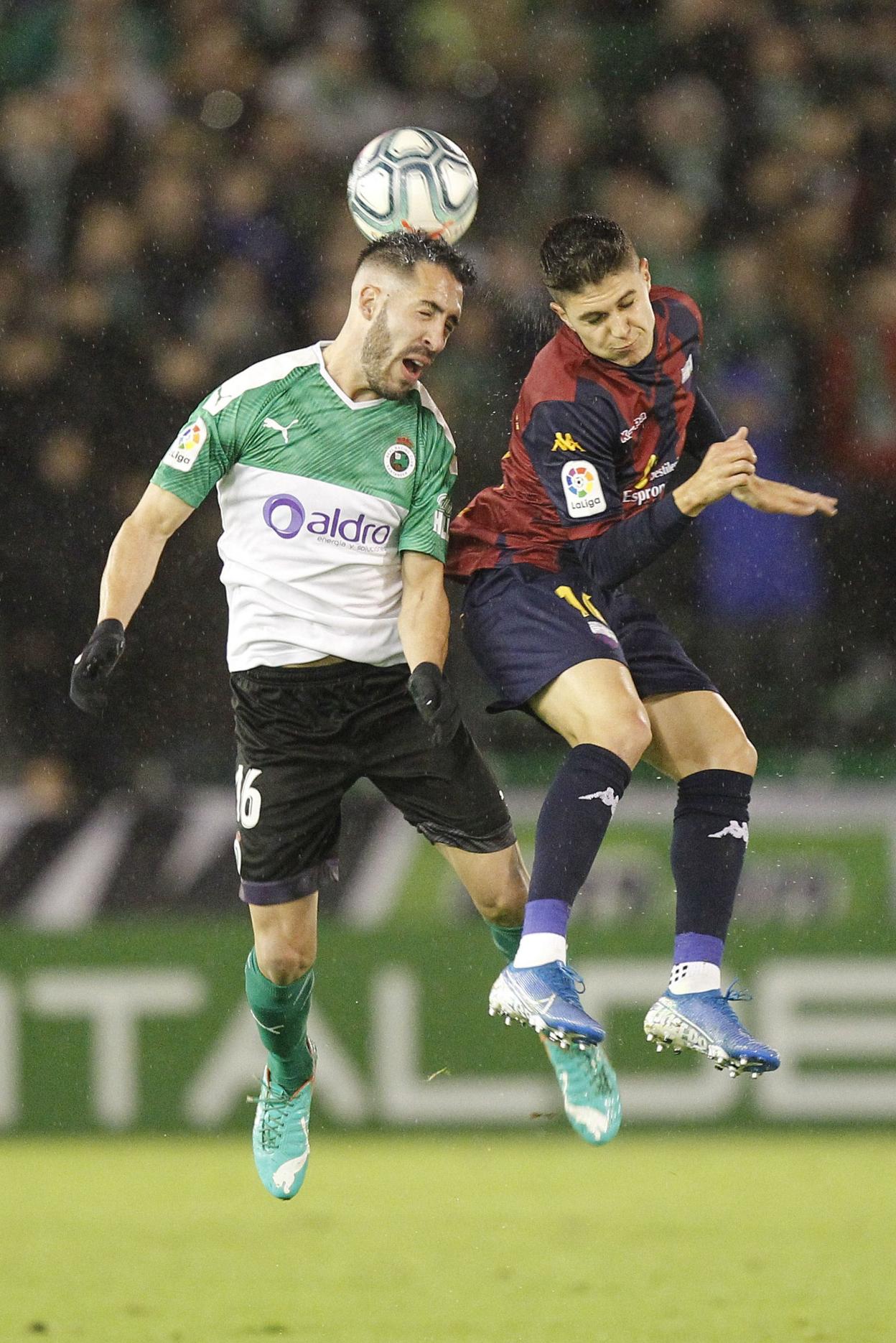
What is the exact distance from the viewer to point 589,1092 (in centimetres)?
421

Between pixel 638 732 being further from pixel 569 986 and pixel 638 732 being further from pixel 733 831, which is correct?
pixel 569 986

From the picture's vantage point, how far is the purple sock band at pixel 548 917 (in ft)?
12.7

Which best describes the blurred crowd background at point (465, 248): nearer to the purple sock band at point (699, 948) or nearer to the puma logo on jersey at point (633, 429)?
the puma logo on jersey at point (633, 429)

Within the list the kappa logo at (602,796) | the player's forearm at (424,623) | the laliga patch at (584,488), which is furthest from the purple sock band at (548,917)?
the laliga patch at (584,488)

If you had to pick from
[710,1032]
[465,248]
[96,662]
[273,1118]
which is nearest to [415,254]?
[96,662]

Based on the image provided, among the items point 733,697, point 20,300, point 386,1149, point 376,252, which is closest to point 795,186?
point 733,697

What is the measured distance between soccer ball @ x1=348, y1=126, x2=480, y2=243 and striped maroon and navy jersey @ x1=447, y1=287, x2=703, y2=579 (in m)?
0.42

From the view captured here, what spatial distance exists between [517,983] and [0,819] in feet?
11.7

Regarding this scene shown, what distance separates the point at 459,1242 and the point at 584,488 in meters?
3.02

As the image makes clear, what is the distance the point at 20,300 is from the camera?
7.00m

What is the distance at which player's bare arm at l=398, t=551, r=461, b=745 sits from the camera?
4004 mm

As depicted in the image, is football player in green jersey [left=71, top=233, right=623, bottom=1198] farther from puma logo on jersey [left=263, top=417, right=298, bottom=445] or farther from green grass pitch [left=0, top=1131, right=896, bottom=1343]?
green grass pitch [left=0, top=1131, right=896, bottom=1343]

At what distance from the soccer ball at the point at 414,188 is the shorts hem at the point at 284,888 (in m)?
1.43

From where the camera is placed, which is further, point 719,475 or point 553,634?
point 553,634
